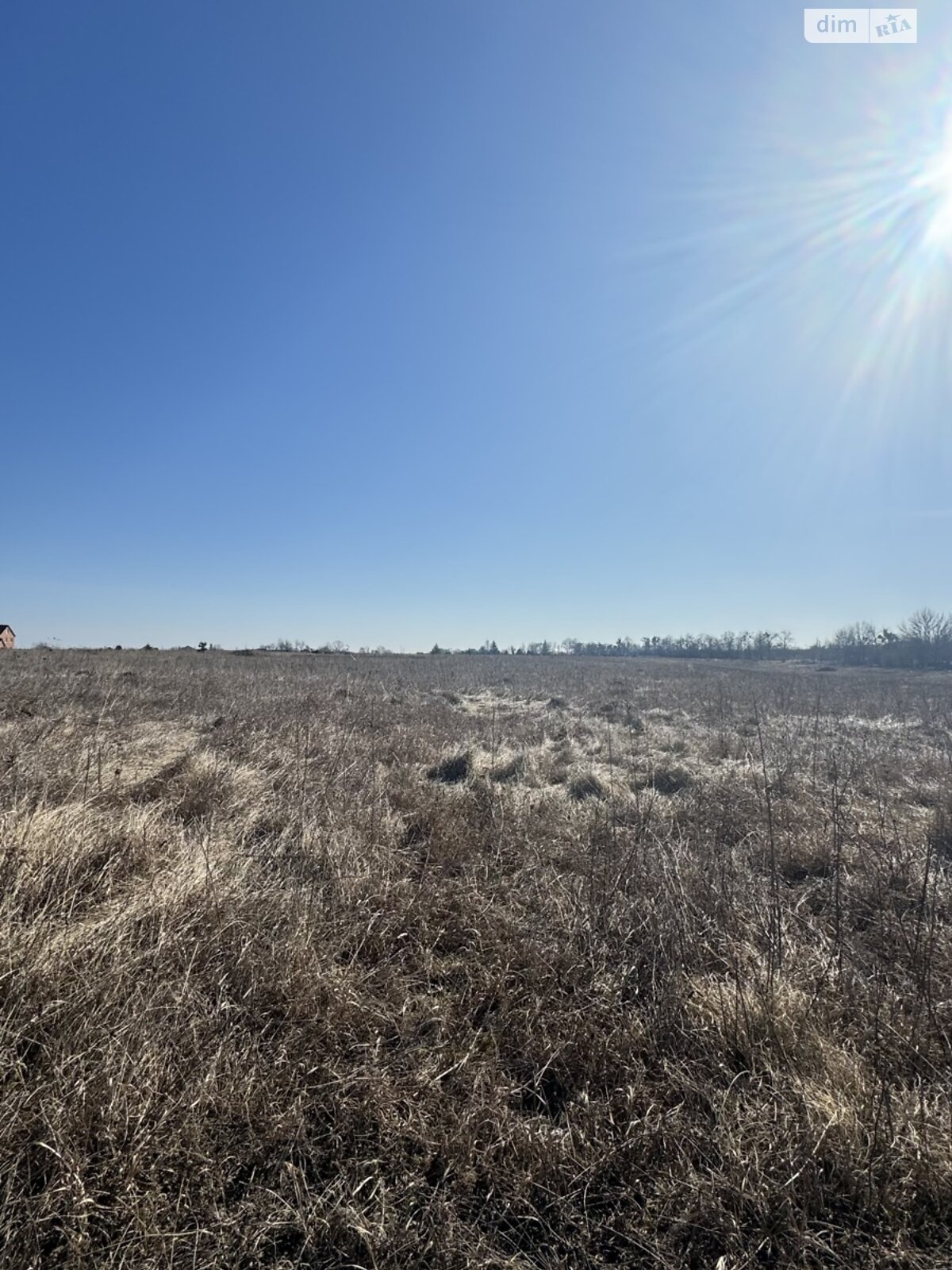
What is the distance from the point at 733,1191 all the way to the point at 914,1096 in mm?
938

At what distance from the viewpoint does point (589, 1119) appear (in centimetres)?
202

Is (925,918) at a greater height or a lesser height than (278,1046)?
lesser

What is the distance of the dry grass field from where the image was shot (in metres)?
1.66

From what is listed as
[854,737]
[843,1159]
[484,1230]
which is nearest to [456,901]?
[484,1230]

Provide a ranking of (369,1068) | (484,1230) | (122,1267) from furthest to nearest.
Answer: (369,1068) → (484,1230) → (122,1267)

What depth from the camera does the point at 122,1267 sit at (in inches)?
58.7

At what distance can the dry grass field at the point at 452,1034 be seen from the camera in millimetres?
1662

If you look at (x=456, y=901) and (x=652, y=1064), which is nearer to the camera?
(x=652, y=1064)

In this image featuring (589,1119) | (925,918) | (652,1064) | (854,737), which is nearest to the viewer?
(589,1119)

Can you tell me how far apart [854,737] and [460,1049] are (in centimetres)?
1221

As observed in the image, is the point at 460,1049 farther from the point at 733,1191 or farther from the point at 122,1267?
the point at 122,1267

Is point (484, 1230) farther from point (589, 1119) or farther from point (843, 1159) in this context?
point (843, 1159)

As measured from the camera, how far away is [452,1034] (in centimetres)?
248

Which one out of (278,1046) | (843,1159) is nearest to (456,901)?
(278,1046)
